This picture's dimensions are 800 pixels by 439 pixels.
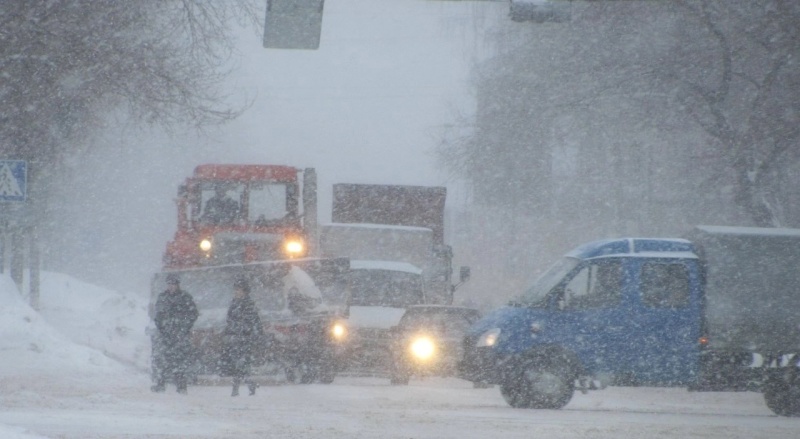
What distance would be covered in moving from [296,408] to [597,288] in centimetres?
430

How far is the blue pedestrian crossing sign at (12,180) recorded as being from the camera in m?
21.0

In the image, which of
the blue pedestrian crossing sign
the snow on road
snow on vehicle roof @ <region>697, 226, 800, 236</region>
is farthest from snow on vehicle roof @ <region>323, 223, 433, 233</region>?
snow on vehicle roof @ <region>697, 226, 800, 236</region>

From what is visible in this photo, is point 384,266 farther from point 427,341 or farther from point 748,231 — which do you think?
point 748,231

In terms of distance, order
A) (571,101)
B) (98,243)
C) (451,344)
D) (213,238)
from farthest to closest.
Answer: (98,243) → (571,101) → (451,344) → (213,238)

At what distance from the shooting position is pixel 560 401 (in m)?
15.1

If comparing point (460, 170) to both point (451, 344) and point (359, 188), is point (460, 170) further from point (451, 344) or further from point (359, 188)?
point (451, 344)

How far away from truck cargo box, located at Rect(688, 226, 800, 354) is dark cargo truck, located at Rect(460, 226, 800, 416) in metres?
0.01

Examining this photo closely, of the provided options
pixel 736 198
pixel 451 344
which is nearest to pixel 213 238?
pixel 451 344

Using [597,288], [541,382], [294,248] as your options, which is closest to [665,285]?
[597,288]

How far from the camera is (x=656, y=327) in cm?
1528

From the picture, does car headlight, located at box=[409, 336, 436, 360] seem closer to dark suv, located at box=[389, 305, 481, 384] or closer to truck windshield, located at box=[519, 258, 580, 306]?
dark suv, located at box=[389, 305, 481, 384]

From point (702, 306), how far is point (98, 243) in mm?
29240

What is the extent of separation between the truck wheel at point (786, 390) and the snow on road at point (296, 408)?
290 mm

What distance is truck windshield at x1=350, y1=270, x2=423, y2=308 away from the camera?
22328 mm
